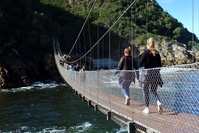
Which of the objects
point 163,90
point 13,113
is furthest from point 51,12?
point 163,90

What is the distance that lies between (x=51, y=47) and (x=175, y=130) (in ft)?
108

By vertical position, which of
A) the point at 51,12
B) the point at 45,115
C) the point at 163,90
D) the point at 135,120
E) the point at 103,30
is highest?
the point at 51,12

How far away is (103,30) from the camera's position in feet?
144

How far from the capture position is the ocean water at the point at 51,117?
32.3 ft

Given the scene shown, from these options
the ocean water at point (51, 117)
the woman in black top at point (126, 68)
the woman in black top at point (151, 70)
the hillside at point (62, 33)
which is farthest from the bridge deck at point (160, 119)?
the hillside at point (62, 33)

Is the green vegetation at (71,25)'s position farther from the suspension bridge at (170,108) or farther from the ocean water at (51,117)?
the suspension bridge at (170,108)

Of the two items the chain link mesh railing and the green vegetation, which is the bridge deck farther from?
the green vegetation

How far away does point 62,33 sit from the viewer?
42.9 meters

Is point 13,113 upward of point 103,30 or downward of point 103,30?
downward

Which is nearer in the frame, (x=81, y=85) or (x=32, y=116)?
(x=81, y=85)

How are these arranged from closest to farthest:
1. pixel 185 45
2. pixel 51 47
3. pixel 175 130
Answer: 1. pixel 175 130
2. pixel 51 47
3. pixel 185 45

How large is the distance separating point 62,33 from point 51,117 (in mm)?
32023

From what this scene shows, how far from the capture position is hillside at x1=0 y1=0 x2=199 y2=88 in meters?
25.6

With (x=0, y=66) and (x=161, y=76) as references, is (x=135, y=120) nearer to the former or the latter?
(x=161, y=76)
